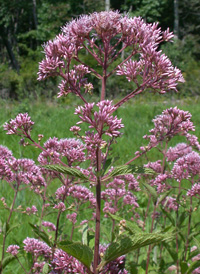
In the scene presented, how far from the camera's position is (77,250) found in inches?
44.7

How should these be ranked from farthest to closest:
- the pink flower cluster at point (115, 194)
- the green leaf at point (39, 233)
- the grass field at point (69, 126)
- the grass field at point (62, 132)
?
the grass field at point (69, 126) < the grass field at point (62, 132) < the pink flower cluster at point (115, 194) < the green leaf at point (39, 233)

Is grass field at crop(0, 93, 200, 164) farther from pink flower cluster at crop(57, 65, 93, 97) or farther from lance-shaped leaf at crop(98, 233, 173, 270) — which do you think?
lance-shaped leaf at crop(98, 233, 173, 270)

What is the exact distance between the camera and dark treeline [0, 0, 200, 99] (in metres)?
22.6

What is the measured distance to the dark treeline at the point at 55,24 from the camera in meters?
22.6

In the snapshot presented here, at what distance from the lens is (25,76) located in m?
22.3

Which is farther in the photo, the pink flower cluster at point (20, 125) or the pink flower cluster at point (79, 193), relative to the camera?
the pink flower cluster at point (79, 193)

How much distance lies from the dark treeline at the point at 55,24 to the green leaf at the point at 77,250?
1899 centimetres

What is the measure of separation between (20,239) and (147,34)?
6.37 feet

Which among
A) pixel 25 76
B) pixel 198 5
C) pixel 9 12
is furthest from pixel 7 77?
pixel 198 5

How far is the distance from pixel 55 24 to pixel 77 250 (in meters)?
28.5

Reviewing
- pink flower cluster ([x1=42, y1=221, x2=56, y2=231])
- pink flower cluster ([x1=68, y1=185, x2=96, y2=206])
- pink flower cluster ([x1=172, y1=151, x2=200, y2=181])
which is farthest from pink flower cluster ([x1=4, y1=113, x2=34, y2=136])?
pink flower cluster ([x1=172, y1=151, x2=200, y2=181])

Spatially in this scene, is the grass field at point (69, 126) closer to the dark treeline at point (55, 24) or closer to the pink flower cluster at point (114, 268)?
the pink flower cluster at point (114, 268)

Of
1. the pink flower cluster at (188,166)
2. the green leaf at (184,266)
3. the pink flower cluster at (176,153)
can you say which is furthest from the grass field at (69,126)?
the green leaf at (184,266)

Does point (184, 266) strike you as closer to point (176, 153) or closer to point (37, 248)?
point (37, 248)
